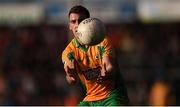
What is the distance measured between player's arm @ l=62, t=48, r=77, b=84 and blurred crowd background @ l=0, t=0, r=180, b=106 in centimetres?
1015

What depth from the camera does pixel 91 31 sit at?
10.1 m

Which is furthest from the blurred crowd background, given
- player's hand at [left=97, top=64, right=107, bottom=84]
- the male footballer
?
player's hand at [left=97, top=64, right=107, bottom=84]

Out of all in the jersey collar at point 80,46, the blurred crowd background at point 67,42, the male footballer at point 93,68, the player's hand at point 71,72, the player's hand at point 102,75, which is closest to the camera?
the player's hand at point 102,75

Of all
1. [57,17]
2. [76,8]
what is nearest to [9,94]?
[57,17]

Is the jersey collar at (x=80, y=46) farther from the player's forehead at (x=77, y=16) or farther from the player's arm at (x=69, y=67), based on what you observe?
the player's forehead at (x=77, y=16)

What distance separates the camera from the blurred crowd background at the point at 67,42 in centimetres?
2197

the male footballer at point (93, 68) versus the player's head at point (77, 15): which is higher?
the player's head at point (77, 15)

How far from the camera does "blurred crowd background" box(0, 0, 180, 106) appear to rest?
21969 mm

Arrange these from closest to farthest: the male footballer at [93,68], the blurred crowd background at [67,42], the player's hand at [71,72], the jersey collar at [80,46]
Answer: the player's hand at [71,72] → the male footballer at [93,68] → the jersey collar at [80,46] → the blurred crowd background at [67,42]

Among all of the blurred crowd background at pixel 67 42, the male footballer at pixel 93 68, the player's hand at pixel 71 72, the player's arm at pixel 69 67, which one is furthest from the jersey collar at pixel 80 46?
the blurred crowd background at pixel 67 42

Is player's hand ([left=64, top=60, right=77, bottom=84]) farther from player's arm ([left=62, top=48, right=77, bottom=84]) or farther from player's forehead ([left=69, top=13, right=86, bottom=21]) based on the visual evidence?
player's forehead ([left=69, top=13, right=86, bottom=21])

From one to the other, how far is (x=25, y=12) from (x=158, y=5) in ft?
16.3

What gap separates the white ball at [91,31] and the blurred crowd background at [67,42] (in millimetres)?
10322

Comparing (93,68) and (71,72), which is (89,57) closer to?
(93,68)
